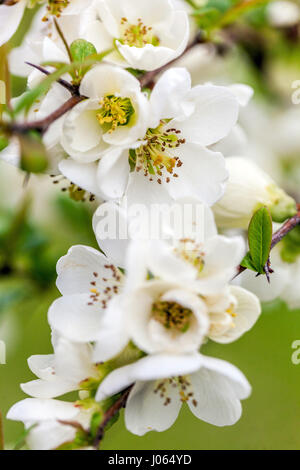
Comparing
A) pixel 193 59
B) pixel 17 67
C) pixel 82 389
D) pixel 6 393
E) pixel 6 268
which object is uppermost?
pixel 193 59

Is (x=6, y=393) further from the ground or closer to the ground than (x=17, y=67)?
closer to the ground

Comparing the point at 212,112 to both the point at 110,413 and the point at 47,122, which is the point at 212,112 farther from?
the point at 110,413

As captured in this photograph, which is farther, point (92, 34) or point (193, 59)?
point (193, 59)

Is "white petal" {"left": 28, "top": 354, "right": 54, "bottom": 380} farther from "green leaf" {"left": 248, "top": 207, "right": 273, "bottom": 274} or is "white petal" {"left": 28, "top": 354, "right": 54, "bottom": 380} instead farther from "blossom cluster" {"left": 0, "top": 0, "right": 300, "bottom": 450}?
"green leaf" {"left": 248, "top": 207, "right": 273, "bottom": 274}

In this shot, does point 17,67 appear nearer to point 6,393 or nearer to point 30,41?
point 30,41

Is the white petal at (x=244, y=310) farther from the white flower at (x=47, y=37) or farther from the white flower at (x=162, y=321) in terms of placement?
the white flower at (x=47, y=37)

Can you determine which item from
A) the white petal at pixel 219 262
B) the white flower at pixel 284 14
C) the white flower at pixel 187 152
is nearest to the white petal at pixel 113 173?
the white flower at pixel 187 152

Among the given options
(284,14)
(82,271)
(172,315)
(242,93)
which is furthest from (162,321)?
(284,14)

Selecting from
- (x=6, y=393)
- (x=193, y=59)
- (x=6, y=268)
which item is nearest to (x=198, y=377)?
(x=6, y=268)

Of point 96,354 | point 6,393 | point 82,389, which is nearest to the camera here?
point 96,354
